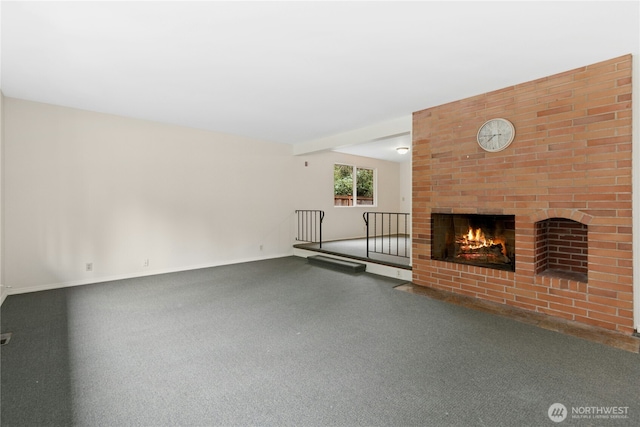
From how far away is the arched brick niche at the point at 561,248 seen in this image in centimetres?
329

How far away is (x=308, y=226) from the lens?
6980 mm

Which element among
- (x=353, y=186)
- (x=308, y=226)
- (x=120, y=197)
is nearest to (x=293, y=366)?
(x=120, y=197)

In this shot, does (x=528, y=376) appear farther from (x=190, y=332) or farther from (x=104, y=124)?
(x=104, y=124)

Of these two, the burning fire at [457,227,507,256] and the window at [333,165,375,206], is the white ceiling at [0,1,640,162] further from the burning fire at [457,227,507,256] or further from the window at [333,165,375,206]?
the window at [333,165,375,206]

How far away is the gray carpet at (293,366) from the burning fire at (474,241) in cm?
124

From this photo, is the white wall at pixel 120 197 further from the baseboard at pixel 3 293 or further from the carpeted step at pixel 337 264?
the carpeted step at pixel 337 264

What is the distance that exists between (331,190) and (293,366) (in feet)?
18.4

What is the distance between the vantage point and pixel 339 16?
2.16 m

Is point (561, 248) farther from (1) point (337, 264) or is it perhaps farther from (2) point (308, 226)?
(2) point (308, 226)

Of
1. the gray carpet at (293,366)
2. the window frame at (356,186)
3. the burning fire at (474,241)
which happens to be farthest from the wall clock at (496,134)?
the window frame at (356,186)

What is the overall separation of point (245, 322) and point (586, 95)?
12.7 feet

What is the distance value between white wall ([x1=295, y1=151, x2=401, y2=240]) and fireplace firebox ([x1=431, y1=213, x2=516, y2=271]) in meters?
3.41

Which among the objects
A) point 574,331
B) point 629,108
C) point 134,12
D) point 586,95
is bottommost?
point 574,331

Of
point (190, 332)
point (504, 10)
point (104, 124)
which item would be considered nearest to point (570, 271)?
point (504, 10)
